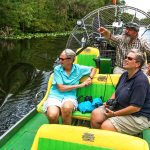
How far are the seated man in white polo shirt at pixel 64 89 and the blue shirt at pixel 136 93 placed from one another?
64cm

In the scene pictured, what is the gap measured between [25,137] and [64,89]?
85 centimetres

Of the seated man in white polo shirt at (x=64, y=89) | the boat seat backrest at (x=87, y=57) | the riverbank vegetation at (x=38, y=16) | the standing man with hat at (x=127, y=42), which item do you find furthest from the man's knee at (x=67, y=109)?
the riverbank vegetation at (x=38, y=16)

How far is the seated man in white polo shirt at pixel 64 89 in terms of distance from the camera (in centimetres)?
217

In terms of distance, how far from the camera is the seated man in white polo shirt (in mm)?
2172

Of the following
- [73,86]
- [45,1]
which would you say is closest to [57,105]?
[73,86]

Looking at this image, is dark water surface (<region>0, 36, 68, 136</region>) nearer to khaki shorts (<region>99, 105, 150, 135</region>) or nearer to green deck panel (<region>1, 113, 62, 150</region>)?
green deck panel (<region>1, 113, 62, 150</region>)

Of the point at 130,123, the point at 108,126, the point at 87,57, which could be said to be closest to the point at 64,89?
the point at 108,126

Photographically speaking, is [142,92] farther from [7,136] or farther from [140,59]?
[7,136]

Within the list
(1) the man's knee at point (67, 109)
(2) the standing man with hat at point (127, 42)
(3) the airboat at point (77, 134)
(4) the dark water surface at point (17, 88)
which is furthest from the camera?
(4) the dark water surface at point (17, 88)

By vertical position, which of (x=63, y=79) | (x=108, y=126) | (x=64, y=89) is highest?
(x=63, y=79)

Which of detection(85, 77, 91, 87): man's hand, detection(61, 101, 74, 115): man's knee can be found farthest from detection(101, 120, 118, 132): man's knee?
detection(85, 77, 91, 87): man's hand

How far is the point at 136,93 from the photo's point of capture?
69.8 inches

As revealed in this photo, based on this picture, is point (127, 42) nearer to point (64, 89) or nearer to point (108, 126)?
point (64, 89)

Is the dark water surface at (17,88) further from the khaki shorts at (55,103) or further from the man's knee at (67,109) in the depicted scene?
the man's knee at (67,109)
